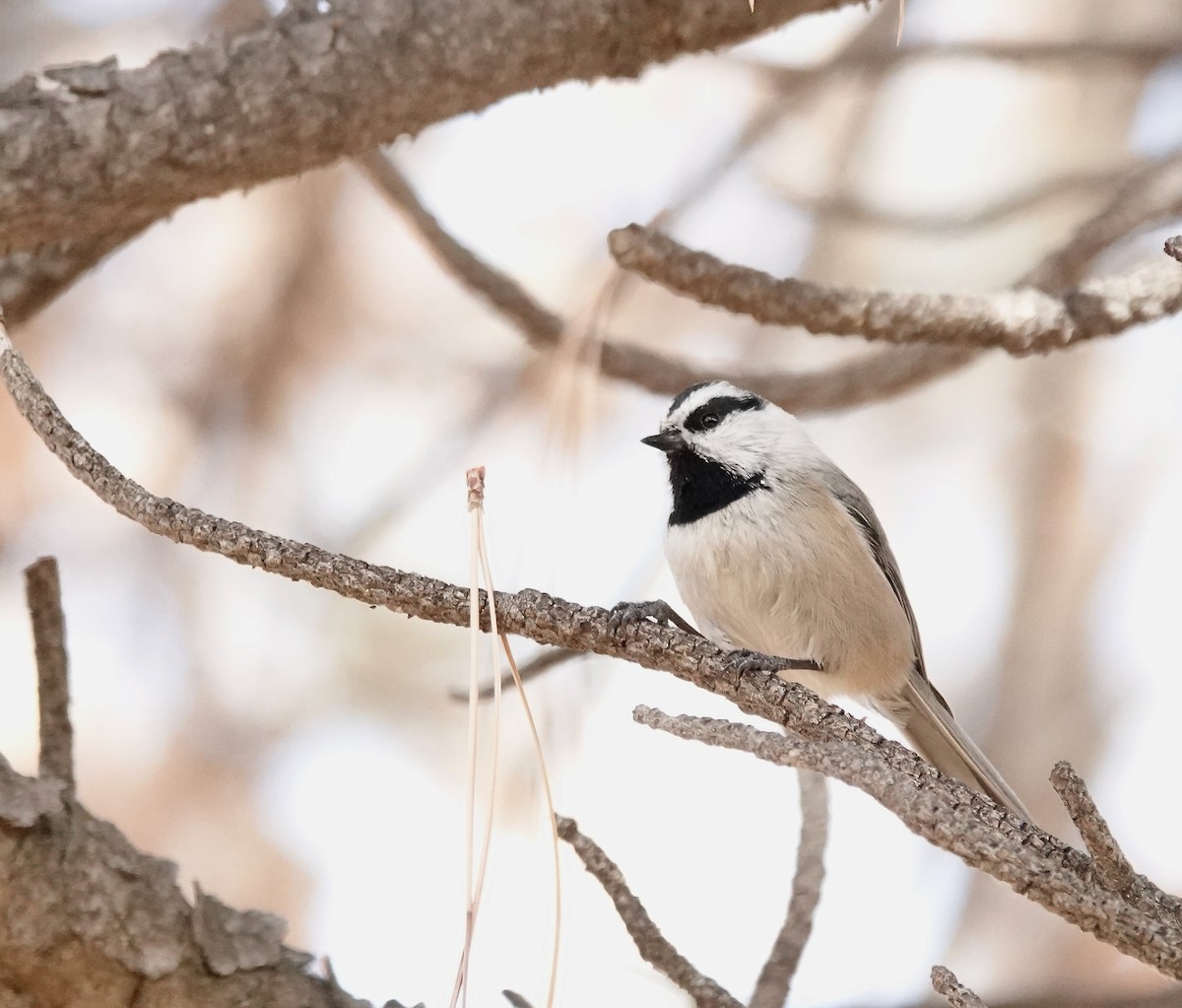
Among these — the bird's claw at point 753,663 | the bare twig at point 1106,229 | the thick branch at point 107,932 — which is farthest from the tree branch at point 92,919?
the bare twig at point 1106,229

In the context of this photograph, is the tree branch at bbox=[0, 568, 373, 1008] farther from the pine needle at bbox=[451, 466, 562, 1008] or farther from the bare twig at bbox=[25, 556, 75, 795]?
the pine needle at bbox=[451, 466, 562, 1008]

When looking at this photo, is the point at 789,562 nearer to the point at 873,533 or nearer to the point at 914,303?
the point at 873,533

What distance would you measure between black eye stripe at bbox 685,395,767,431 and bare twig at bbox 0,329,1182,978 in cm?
77

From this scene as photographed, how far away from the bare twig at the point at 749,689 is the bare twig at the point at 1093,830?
13mm

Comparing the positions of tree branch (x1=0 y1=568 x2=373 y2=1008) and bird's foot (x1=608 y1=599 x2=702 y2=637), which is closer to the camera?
bird's foot (x1=608 y1=599 x2=702 y2=637)

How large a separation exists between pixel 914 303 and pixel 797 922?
0.75 meters

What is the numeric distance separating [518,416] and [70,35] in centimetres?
106

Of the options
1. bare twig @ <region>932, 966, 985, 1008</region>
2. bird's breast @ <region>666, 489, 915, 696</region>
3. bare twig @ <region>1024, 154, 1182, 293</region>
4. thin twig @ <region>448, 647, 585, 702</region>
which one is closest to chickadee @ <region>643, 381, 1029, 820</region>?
bird's breast @ <region>666, 489, 915, 696</region>

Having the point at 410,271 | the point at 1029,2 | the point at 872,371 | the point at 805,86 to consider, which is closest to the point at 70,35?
the point at 410,271

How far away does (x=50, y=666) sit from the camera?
120cm

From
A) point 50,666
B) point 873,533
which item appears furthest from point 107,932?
point 873,533

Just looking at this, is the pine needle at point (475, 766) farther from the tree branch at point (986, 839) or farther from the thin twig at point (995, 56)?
the thin twig at point (995, 56)

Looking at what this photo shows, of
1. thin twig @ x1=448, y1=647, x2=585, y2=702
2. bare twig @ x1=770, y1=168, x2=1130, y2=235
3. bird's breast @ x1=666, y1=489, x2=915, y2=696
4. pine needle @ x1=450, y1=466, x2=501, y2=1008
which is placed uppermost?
bare twig @ x1=770, y1=168, x2=1130, y2=235

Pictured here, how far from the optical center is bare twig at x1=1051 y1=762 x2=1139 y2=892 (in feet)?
2.47
